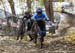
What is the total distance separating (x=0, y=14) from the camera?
23.8 metres

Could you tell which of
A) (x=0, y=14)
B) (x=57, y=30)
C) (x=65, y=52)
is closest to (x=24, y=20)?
(x=65, y=52)

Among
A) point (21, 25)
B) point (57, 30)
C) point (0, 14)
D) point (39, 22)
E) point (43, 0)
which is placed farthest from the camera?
point (0, 14)

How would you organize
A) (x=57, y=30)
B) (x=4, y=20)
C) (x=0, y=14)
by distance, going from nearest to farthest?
(x=57, y=30)
(x=4, y=20)
(x=0, y=14)

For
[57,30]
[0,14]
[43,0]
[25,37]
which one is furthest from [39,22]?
[0,14]

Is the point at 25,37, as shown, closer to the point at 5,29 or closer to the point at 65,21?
the point at 5,29

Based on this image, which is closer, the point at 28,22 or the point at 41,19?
the point at 41,19

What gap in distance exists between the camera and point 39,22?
11.3 m

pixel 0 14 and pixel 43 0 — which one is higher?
pixel 43 0

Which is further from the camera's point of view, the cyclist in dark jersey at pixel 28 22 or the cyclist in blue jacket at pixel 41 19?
the cyclist in dark jersey at pixel 28 22

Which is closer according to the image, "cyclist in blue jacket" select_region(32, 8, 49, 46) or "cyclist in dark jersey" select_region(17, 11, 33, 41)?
"cyclist in blue jacket" select_region(32, 8, 49, 46)

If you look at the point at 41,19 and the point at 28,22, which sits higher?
the point at 41,19

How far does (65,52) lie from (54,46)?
150cm

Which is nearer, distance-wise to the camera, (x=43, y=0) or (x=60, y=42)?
(x=60, y=42)

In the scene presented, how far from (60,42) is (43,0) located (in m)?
5.30
